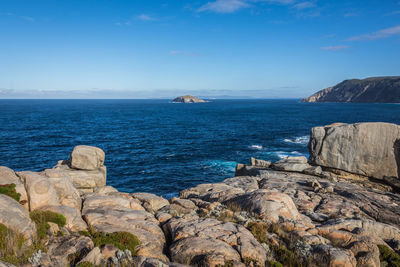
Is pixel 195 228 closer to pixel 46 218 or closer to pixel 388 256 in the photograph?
pixel 46 218

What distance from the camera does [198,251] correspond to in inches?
406

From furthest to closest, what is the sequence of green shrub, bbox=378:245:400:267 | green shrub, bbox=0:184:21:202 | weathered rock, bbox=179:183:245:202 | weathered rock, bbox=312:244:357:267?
weathered rock, bbox=179:183:245:202
green shrub, bbox=0:184:21:202
green shrub, bbox=378:245:400:267
weathered rock, bbox=312:244:357:267

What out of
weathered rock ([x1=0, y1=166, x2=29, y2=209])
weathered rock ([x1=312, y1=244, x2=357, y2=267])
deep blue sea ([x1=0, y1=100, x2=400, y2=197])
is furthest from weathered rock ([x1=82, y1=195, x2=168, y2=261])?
deep blue sea ([x1=0, y1=100, x2=400, y2=197])

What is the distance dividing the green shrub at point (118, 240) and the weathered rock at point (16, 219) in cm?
249

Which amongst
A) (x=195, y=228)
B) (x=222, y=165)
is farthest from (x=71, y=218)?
(x=222, y=165)

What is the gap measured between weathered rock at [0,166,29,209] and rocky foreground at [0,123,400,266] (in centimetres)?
5

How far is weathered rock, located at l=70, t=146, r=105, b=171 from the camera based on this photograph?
26.7 m

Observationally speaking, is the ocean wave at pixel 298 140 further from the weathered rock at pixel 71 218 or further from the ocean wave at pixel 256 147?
the weathered rock at pixel 71 218

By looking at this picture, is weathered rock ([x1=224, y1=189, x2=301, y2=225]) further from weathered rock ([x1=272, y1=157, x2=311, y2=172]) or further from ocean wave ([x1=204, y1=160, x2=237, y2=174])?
ocean wave ([x1=204, y1=160, x2=237, y2=174])

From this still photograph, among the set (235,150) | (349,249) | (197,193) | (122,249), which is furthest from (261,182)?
(235,150)

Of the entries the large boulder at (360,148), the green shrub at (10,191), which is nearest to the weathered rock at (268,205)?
the green shrub at (10,191)

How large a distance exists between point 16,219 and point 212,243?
8.55 meters

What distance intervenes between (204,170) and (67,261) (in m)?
34.4

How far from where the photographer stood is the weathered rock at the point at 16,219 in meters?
9.94
